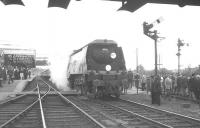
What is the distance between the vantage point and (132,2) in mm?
5422

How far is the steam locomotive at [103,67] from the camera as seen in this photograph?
60.5 ft

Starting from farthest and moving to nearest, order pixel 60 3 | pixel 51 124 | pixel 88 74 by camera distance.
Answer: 1. pixel 88 74
2. pixel 51 124
3. pixel 60 3

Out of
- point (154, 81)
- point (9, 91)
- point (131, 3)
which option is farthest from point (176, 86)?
point (131, 3)

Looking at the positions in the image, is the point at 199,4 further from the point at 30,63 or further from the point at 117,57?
the point at 30,63

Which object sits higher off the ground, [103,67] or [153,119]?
[103,67]

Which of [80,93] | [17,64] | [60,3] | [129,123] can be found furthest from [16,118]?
[17,64]

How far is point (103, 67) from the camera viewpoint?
62.0ft

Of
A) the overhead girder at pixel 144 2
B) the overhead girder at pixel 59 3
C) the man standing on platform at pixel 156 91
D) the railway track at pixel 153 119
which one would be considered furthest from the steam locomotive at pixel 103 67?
the overhead girder at pixel 59 3

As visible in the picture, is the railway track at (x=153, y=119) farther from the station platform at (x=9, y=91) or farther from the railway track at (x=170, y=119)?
the station platform at (x=9, y=91)

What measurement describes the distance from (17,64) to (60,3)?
42.4m

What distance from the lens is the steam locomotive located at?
60.5 ft

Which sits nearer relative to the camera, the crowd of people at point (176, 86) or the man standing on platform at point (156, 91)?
the man standing on platform at point (156, 91)

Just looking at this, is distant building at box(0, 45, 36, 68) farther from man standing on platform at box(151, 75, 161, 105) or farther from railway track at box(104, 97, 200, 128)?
railway track at box(104, 97, 200, 128)

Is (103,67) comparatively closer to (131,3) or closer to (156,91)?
(156,91)
